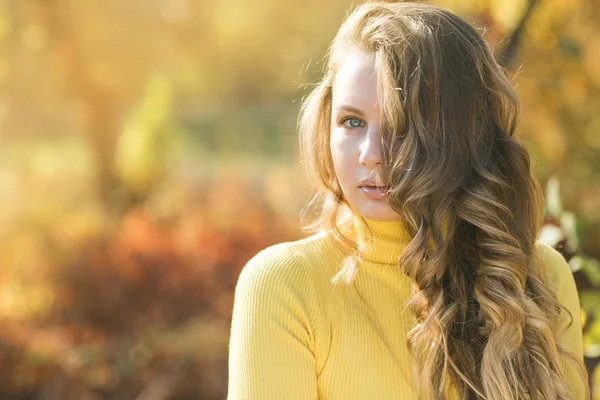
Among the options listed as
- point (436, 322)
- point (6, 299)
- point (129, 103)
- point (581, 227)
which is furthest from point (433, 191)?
point (129, 103)

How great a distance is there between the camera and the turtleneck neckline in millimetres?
1689

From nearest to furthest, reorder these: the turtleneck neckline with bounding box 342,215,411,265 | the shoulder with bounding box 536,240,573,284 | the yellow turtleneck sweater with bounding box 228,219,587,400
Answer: the yellow turtleneck sweater with bounding box 228,219,587,400, the turtleneck neckline with bounding box 342,215,411,265, the shoulder with bounding box 536,240,573,284

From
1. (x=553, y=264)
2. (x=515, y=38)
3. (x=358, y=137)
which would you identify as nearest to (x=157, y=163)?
(x=515, y=38)

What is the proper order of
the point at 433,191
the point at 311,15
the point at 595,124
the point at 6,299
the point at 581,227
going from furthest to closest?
the point at 311,15 → the point at 6,299 → the point at 595,124 → the point at 581,227 → the point at 433,191

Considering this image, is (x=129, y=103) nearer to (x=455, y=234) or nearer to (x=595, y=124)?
(x=595, y=124)

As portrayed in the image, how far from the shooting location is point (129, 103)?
6.58 meters

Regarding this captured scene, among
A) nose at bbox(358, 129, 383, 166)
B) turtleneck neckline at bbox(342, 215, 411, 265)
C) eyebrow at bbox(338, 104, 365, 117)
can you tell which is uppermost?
eyebrow at bbox(338, 104, 365, 117)

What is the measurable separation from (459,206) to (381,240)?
0.59 ft

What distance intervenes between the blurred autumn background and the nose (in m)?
1.04

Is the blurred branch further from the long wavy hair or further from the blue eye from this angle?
the blue eye

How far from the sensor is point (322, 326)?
1607mm

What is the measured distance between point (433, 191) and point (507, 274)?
9.3 inches

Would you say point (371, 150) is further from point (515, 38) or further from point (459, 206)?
point (515, 38)

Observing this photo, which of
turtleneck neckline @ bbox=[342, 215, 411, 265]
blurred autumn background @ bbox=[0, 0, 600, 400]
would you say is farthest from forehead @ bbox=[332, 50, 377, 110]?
blurred autumn background @ bbox=[0, 0, 600, 400]
